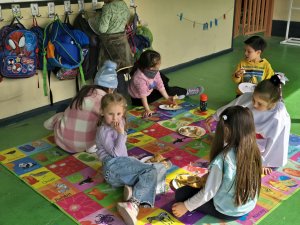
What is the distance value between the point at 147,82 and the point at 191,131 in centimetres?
77

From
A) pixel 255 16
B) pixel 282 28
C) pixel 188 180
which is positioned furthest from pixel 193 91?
pixel 282 28

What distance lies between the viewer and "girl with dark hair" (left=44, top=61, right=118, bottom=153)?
285 cm

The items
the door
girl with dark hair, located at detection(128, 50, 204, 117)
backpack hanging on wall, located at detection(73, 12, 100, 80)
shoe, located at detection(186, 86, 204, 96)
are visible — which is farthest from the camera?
the door

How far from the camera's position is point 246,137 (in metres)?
1.91

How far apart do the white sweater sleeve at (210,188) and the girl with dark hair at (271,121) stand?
31.7 inches

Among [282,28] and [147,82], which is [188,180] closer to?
[147,82]

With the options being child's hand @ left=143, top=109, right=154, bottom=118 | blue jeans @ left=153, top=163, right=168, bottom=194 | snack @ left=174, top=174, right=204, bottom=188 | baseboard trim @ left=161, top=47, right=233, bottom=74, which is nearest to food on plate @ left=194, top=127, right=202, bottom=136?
child's hand @ left=143, top=109, right=154, bottom=118

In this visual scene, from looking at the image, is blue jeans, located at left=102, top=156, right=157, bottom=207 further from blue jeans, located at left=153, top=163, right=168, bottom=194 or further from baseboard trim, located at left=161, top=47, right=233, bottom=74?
baseboard trim, located at left=161, top=47, right=233, bottom=74

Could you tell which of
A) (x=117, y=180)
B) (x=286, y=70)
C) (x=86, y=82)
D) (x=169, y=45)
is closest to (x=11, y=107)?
(x=86, y=82)

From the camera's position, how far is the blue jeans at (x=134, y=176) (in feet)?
7.50

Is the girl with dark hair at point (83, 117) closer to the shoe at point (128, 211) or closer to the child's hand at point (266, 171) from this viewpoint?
the shoe at point (128, 211)

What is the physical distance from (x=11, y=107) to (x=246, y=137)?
248 centimetres

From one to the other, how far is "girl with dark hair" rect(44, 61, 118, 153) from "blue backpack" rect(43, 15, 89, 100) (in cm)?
68

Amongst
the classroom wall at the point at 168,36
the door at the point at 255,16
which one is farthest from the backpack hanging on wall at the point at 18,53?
the door at the point at 255,16
